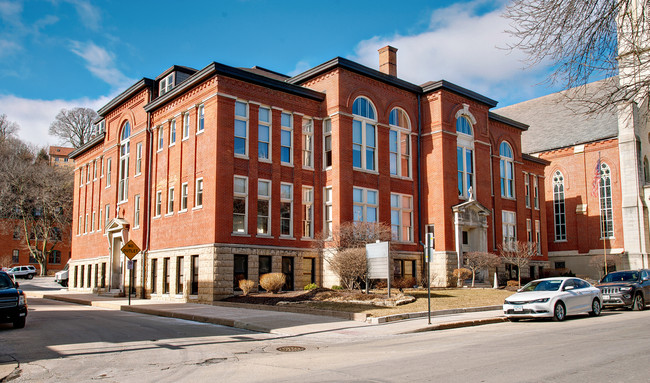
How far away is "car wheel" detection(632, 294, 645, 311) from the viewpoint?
2114 centimetres

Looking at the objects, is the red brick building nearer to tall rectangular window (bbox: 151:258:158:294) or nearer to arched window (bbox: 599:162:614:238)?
tall rectangular window (bbox: 151:258:158:294)

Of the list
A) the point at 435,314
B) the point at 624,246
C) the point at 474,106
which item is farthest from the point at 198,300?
the point at 624,246

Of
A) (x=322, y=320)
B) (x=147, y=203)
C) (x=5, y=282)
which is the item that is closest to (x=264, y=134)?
(x=147, y=203)

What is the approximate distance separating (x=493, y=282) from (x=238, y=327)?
21819mm

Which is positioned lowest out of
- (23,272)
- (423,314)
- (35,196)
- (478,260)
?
(423,314)

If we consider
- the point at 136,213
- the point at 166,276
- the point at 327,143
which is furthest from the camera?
the point at 136,213

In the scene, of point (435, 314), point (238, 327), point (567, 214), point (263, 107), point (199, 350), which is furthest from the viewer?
point (567, 214)

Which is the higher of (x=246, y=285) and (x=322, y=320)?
(x=246, y=285)

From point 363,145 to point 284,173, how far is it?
16.2 feet

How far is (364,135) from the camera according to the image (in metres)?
31.4

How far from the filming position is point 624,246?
4700cm

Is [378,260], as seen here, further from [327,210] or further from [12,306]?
[12,306]

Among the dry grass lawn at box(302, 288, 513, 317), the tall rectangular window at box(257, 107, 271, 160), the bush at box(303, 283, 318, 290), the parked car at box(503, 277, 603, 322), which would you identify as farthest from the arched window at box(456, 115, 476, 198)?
the parked car at box(503, 277, 603, 322)

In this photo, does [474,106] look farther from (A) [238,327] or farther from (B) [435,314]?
(A) [238,327]
